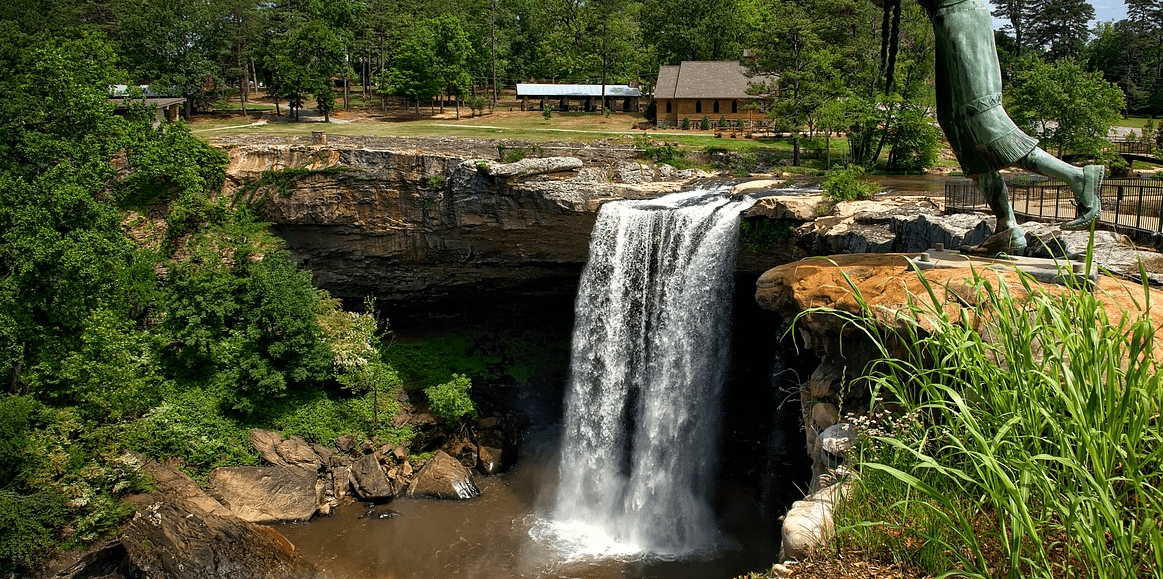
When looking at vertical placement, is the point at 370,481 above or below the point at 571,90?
below

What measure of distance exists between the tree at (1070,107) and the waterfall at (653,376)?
11723 mm

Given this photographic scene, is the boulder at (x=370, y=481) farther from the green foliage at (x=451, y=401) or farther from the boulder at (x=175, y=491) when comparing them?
the boulder at (x=175, y=491)

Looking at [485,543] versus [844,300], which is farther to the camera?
[485,543]

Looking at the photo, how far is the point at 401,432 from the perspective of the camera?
21.2 m

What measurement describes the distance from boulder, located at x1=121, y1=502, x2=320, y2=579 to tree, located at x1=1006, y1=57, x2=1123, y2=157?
2388 cm

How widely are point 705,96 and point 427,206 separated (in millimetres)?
21128

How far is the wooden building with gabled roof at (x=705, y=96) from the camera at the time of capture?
3919cm

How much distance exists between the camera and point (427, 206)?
2241 centimetres

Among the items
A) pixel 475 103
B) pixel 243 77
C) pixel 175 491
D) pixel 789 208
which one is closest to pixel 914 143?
pixel 789 208

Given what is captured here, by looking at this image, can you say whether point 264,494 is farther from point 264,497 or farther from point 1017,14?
point 1017,14

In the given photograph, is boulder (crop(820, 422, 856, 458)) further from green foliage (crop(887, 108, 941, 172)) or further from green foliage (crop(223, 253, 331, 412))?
green foliage (crop(887, 108, 941, 172))

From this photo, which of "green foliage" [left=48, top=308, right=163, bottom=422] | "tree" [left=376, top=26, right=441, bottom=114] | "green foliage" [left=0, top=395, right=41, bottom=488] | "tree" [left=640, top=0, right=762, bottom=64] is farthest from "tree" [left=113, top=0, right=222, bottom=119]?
"green foliage" [left=0, top=395, right=41, bottom=488]


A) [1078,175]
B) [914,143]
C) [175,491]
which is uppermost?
[914,143]

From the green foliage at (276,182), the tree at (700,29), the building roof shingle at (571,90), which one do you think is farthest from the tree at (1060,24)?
the green foliage at (276,182)
